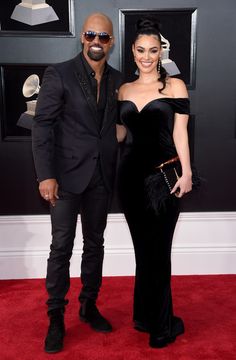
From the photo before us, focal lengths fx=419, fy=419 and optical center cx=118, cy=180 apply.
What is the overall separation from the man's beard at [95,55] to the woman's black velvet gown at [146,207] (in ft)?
0.95

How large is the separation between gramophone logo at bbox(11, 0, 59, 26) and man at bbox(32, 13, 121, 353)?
864 millimetres

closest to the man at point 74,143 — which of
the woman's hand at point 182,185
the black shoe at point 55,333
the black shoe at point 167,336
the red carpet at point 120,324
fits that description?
the black shoe at point 55,333

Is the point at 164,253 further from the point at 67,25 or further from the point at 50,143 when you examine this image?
the point at 67,25

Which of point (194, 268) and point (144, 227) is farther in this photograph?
point (194, 268)

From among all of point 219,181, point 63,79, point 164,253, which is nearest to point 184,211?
point 219,181

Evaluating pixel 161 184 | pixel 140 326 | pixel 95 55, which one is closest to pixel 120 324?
pixel 140 326

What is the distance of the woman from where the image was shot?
232 cm

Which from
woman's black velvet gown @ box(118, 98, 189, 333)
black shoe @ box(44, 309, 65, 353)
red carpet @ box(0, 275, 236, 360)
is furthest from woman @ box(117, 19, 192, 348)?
black shoe @ box(44, 309, 65, 353)

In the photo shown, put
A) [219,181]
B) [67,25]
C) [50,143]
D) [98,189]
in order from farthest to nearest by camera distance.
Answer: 1. [219,181]
2. [67,25]
3. [98,189]
4. [50,143]

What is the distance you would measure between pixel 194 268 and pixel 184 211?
0.50 m

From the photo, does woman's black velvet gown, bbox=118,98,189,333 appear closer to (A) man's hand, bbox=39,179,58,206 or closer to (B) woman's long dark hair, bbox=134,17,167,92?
(B) woman's long dark hair, bbox=134,17,167,92

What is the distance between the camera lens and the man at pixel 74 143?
241cm

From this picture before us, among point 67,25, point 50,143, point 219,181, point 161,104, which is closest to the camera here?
point 161,104

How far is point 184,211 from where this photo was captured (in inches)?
140
